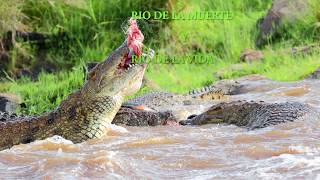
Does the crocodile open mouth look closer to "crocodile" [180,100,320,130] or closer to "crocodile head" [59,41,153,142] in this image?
"crocodile head" [59,41,153,142]

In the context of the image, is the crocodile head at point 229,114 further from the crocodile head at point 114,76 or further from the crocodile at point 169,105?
the crocodile head at point 114,76

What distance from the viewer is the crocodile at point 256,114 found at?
21.9 feet

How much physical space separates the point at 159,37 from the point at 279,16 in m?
2.11

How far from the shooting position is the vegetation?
11836 mm

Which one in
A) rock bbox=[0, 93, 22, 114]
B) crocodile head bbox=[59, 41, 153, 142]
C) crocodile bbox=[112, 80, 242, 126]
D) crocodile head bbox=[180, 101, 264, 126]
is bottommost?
rock bbox=[0, 93, 22, 114]

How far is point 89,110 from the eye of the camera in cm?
648

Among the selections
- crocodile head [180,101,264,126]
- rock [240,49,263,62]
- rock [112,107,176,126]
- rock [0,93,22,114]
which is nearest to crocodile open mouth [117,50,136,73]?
rock [112,107,176,126]

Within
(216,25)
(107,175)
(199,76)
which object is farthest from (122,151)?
(216,25)

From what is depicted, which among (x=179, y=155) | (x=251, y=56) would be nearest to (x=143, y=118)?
(x=179, y=155)

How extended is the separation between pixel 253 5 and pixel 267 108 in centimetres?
856

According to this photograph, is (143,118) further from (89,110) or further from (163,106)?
(163,106)

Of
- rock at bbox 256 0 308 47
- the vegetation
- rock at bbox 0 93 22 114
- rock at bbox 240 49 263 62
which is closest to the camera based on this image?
rock at bbox 0 93 22 114

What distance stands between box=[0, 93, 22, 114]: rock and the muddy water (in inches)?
110

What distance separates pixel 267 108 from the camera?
276 inches
